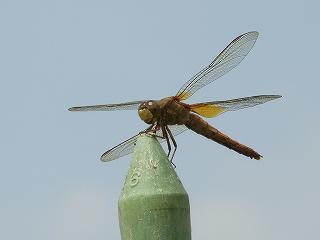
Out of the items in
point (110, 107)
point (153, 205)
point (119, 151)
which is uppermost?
point (110, 107)

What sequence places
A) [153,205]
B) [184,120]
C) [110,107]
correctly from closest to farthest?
[153,205], [184,120], [110,107]

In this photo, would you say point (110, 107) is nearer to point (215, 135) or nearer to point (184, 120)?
point (184, 120)

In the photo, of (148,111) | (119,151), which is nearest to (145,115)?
(148,111)

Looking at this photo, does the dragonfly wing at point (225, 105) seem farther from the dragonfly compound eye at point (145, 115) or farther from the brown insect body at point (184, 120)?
the dragonfly compound eye at point (145, 115)

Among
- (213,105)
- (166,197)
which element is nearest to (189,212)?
(166,197)

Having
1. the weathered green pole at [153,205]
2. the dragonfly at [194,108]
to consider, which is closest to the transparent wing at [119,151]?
the dragonfly at [194,108]

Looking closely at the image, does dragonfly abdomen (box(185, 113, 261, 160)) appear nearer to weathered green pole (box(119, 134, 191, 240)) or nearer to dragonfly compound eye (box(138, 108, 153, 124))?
dragonfly compound eye (box(138, 108, 153, 124))
